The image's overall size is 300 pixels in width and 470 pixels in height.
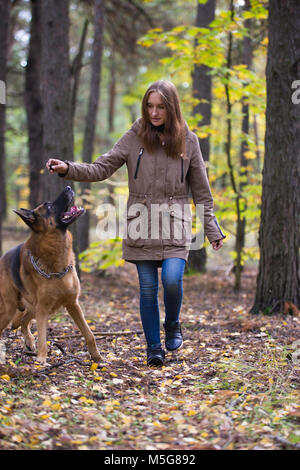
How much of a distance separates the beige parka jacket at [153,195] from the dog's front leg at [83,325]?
73 cm

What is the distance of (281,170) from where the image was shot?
264 inches

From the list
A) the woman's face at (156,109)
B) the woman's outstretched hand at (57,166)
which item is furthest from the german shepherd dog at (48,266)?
the woman's face at (156,109)

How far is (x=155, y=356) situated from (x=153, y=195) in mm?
1558

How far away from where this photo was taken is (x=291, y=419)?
342cm

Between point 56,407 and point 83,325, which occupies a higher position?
point 83,325

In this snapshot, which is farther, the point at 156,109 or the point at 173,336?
the point at 173,336

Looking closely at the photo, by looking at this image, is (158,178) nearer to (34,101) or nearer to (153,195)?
(153,195)

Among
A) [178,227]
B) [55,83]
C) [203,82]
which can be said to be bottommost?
[178,227]

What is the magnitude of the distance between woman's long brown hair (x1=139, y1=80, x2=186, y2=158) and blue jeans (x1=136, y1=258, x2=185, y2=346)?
1029mm

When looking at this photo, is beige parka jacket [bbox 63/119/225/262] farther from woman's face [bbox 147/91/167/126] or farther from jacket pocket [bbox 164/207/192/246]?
woman's face [bbox 147/91/167/126]

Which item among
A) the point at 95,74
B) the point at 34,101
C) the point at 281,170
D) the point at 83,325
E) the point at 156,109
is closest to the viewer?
the point at 156,109

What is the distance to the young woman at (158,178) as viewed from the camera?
14.6 ft

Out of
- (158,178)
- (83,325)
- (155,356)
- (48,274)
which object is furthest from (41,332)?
(158,178)
